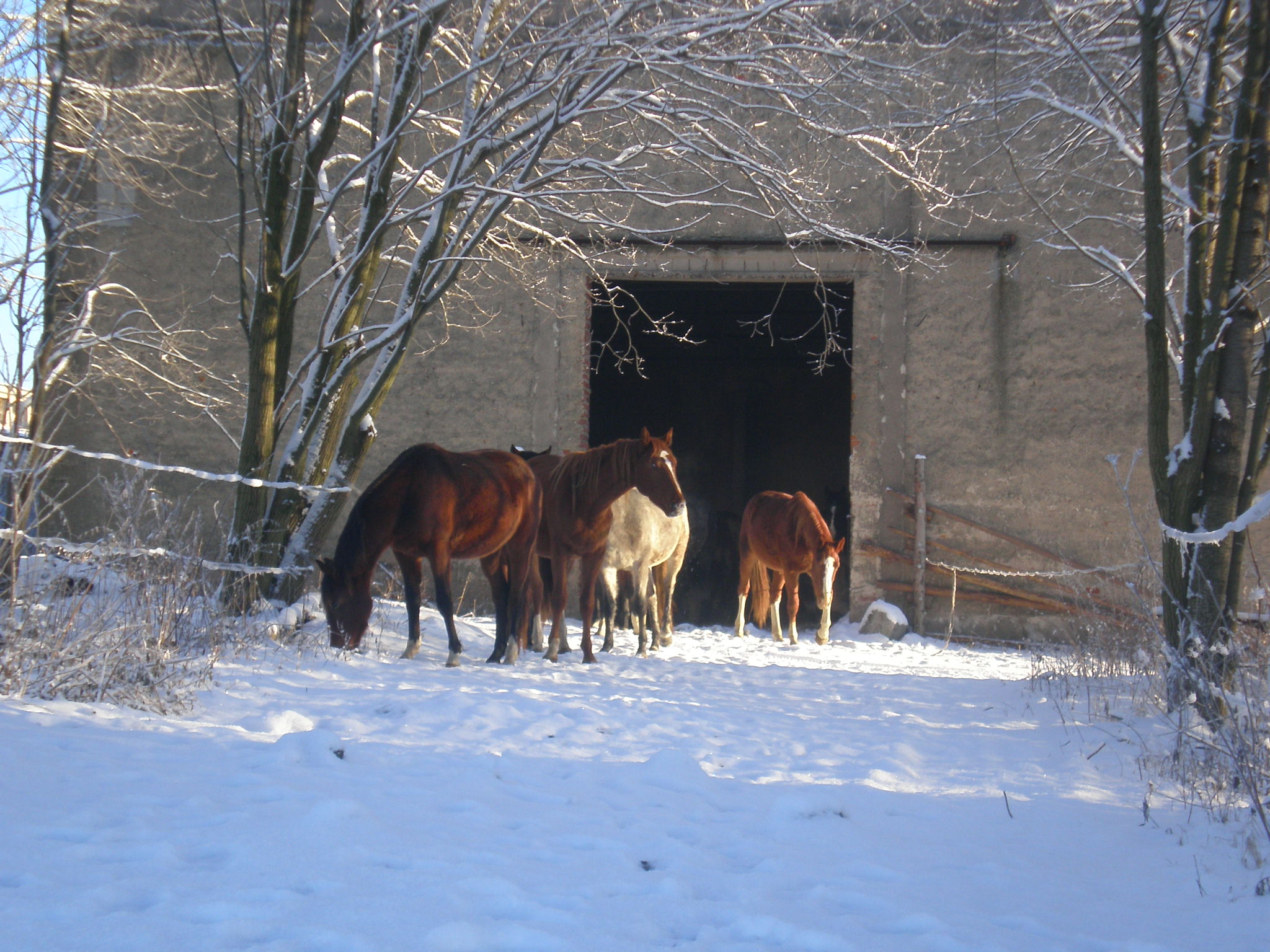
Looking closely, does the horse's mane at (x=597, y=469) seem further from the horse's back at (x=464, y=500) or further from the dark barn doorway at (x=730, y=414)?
the dark barn doorway at (x=730, y=414)

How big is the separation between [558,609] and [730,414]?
648 inches

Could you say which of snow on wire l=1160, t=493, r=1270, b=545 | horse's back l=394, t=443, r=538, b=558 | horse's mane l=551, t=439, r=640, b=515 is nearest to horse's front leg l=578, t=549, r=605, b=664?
horse's mane l=551, t=439, r=640, b=515

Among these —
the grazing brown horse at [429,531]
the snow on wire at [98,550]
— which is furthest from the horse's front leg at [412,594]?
Answer: the snow on wire at [98,550]

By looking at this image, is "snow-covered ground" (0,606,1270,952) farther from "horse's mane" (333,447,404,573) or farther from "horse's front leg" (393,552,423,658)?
"horse's front leg" (393,552,423,658)

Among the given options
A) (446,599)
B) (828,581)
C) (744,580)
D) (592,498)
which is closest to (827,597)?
(828,581)

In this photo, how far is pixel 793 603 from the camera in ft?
38.0

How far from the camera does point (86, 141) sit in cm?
1046

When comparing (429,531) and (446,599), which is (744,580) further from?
(429,531)

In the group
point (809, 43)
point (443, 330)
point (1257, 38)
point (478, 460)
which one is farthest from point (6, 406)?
point (443, 330)

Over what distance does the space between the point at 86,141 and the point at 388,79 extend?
134 inches

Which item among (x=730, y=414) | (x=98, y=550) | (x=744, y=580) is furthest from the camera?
(x=730, y=414)

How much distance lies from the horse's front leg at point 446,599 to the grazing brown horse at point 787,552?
5.10 meters

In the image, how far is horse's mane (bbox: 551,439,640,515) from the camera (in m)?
7.89

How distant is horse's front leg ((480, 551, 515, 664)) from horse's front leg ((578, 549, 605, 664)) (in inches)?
25.4
